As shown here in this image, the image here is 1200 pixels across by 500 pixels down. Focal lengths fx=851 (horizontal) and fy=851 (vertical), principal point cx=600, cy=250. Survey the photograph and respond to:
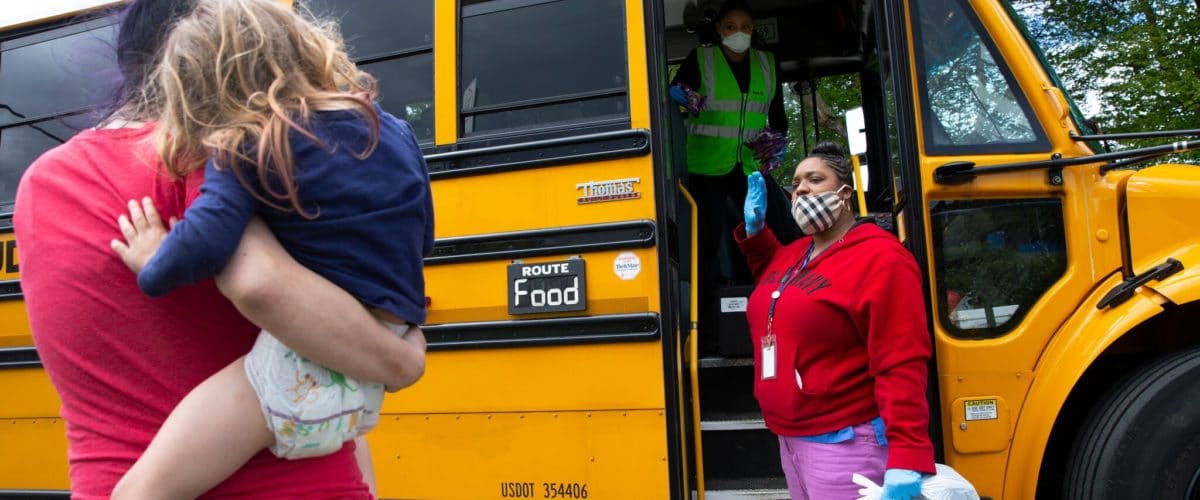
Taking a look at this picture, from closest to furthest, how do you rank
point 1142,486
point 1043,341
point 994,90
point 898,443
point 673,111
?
1. point 898,443
2. point 1142,486
3. point 1043,341
4. point 994,90
5. point 673,111

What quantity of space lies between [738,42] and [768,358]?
72.9 inches

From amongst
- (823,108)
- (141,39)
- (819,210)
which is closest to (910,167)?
(819,210)

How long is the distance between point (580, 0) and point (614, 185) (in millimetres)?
674

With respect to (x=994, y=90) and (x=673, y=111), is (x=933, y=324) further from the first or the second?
(x=673, y=111)

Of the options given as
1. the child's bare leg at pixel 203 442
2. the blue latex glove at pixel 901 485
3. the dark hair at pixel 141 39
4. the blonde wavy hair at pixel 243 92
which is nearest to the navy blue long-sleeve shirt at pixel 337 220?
the blonde wavy hair at pixel 243 92

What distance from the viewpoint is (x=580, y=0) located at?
9.59ft

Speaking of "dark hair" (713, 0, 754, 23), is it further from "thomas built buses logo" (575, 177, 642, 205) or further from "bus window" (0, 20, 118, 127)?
"bus window" (0, 20, 118, 127)

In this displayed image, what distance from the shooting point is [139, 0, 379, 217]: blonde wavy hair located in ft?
3.15

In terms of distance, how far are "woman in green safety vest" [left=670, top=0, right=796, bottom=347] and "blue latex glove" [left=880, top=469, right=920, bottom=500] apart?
171cm

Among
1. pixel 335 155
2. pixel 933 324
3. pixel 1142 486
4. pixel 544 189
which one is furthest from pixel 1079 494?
pixel 335 155

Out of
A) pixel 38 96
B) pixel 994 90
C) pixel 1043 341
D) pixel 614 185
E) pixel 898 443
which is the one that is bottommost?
pixel 898 443

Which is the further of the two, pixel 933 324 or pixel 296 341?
pixel 933 324

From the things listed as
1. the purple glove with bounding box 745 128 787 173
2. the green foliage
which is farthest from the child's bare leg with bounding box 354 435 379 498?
the green foliage

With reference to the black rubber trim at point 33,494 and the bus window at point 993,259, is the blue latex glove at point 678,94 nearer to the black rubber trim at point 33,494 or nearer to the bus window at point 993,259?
the bus window at point 993,259
